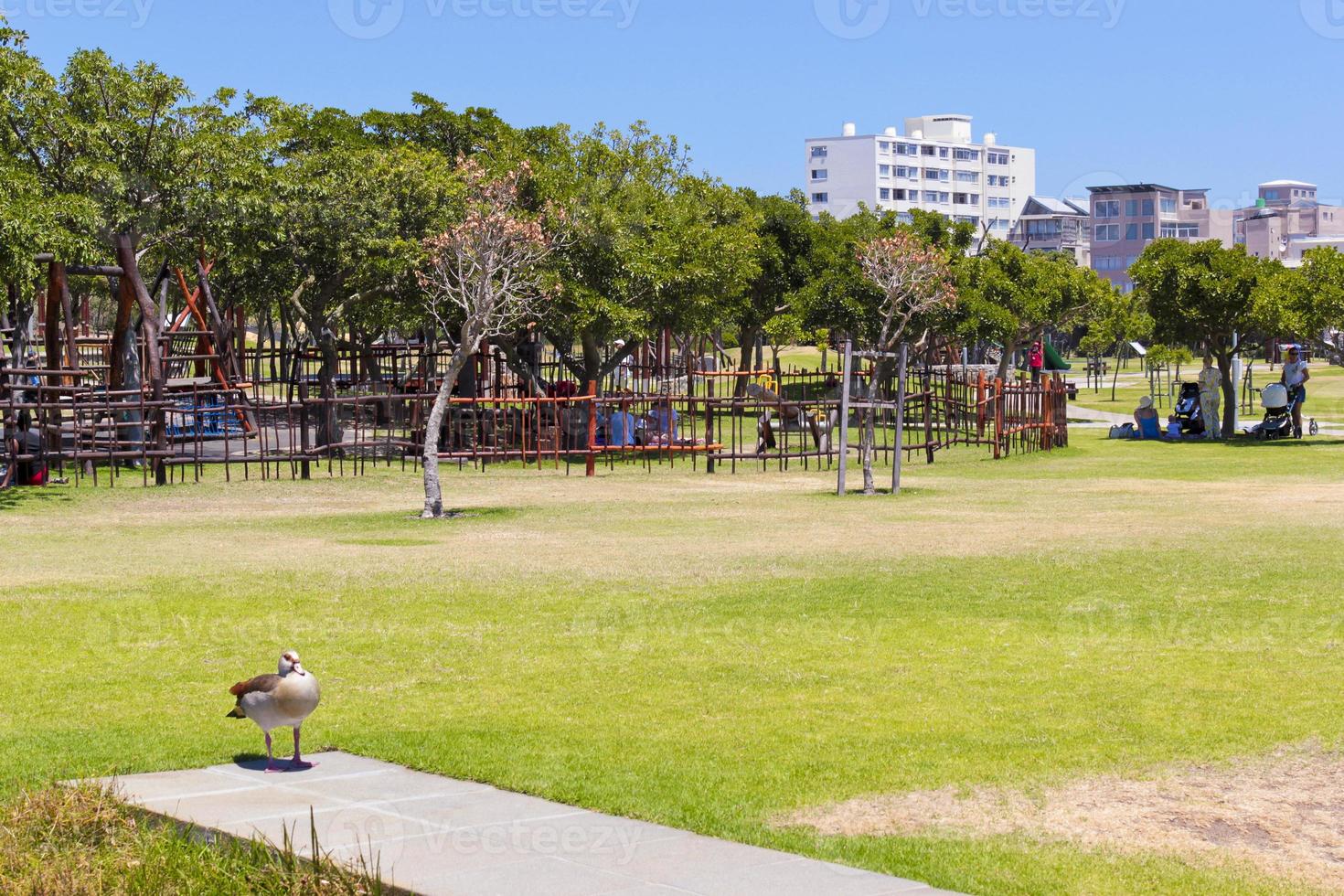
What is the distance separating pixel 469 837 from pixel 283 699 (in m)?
1.77

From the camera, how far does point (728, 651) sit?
12.0 metres

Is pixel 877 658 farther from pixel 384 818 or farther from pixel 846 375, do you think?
pixel 846 375

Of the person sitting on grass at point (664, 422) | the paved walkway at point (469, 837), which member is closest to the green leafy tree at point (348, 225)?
the person sitting on grass at point (664, 422)

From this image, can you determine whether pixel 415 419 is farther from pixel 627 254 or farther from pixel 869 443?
pixel 869 443

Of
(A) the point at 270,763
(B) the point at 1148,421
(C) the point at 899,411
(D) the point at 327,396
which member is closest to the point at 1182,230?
(B) the point at 1148,421

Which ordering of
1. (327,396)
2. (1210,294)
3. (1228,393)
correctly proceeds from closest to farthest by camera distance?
1. (327,396)
2. (1210,294)
3. (1228,393)

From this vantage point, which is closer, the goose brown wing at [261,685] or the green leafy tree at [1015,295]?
the goose brown wing at [261,685]

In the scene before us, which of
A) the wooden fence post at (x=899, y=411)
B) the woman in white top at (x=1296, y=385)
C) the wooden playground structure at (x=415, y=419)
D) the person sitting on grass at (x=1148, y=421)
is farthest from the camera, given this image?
the person sitting on grass at (x=1148, y=421)

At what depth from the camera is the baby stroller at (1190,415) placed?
1732 inches

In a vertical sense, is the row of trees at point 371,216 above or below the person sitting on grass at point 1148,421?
above

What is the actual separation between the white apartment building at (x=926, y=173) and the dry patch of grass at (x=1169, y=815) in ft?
437

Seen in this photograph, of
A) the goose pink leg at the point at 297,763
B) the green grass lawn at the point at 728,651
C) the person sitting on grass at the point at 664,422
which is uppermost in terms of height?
the person sitting on grass at the point at 664,422

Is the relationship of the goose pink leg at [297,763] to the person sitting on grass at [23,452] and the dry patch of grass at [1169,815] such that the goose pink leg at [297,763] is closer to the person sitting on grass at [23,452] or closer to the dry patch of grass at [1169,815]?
the dry patch of grass at [1169,815]

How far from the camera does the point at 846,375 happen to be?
89.1 feet
